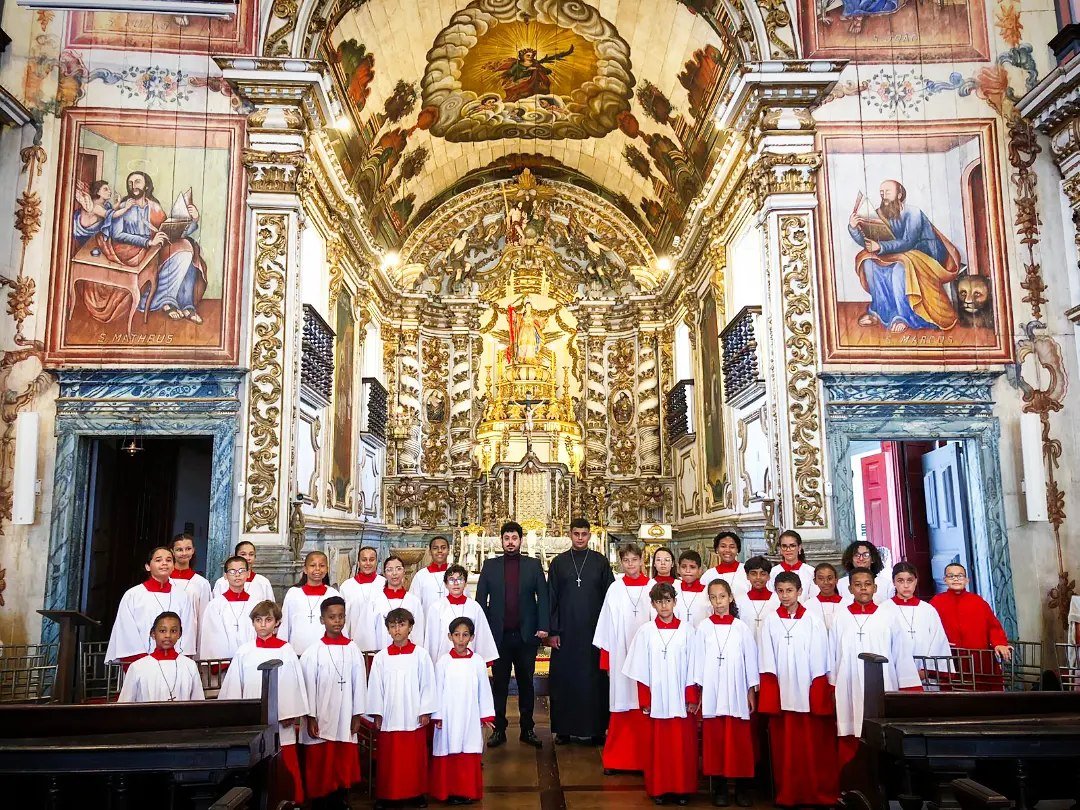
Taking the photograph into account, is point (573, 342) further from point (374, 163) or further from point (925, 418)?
point (925, 418)

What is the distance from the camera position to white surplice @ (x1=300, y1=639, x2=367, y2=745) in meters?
6.06

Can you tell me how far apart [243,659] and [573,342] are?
46.8 feet

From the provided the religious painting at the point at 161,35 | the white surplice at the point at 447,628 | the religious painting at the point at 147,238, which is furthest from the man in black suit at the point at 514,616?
the religious painting at the point at 161,35

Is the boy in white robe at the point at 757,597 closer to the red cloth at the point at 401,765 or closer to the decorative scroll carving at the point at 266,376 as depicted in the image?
the red cloth at the point at 401,765

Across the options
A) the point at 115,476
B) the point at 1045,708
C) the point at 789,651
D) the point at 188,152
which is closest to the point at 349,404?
the point at 115,476

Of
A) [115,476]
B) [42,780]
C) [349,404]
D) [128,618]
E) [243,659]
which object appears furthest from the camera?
[349,404]

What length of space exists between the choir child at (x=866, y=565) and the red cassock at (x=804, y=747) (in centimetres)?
95

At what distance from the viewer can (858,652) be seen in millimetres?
6328

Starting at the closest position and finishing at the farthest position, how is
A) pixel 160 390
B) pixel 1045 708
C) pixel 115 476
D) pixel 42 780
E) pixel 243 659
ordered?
pixel 42 780 < pixel 1045 708 < pixel 243 659 < pixel 160 390 < pixel 115 476

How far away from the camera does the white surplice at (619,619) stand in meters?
7.28

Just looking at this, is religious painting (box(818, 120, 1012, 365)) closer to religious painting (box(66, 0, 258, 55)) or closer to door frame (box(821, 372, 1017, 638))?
door frame (box(821, 372, 1017, 638))

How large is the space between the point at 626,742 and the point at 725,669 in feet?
4.23

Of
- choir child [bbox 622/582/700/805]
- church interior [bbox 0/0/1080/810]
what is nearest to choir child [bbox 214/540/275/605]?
church interior [bbox 0/0/1080/810]

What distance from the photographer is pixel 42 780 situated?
469cm
